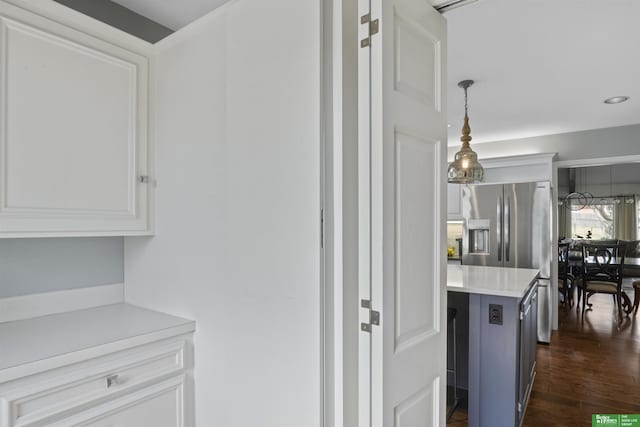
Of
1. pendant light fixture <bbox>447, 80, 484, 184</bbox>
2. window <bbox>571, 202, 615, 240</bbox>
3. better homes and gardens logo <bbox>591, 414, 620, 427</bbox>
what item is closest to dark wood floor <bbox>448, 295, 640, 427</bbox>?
better homes and gardens logo <bbox>591, 414, 620, 427</bbox>

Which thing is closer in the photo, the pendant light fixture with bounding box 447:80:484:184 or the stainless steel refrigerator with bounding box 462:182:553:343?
the pendant light fixture with bounding box 447:80:484:184

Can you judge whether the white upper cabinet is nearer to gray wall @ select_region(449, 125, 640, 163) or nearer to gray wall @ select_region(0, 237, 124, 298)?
gray wall @ select_region(0, 237, 124, 298)

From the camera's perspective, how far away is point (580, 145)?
4.45m

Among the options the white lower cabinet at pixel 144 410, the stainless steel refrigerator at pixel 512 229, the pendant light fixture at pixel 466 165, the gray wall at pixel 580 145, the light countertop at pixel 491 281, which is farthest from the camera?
the gray wall at pixel 580 145

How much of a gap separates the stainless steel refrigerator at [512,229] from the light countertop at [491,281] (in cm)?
126

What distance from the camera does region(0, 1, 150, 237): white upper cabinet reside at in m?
1.38

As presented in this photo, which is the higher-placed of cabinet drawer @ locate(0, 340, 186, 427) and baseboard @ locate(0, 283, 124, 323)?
baseboard @ locate(0, 283, 124, 323)

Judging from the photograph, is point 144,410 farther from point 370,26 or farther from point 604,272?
point 604,272

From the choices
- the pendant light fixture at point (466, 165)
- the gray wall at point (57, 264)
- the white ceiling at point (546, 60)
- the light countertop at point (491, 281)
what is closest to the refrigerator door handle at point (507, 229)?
the white ceiling at point (546, 60)

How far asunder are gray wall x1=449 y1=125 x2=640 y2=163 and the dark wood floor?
215 cm

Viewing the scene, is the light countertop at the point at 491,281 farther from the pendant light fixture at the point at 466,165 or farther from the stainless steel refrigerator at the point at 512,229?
the stainless steel refrigerator at the point at 512,229

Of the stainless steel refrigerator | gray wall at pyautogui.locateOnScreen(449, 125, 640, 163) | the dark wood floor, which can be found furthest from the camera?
gray wall at pyautogui.locateOnScreen(449, 125, 640, 163)

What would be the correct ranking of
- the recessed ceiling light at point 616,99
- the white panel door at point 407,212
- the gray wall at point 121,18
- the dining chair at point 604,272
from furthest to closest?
1. the dining chair at point 604,272
2. the recessed ceiling light at point 616,99
3. the gray wall at point 121,18
4. the white panel door at point 407,212

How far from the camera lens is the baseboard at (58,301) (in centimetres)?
161
